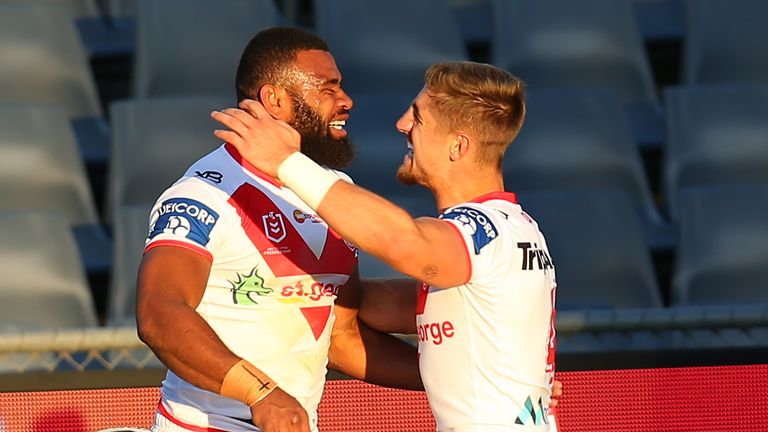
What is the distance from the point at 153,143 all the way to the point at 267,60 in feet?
11.0

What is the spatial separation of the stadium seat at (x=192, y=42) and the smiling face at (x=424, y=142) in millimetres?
4130

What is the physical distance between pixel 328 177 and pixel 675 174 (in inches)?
168

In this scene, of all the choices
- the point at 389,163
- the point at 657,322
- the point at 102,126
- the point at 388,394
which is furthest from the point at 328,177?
the point at 102,126

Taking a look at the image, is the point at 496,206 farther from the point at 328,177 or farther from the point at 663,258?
the point at 663,258

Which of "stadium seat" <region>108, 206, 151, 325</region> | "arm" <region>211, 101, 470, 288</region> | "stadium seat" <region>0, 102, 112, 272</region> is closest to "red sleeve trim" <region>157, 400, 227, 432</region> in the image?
"arm" <region>211, 101, 470, 288</region>

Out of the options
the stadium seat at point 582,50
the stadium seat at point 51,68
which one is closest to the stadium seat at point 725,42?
the stadium seat at point 582,50

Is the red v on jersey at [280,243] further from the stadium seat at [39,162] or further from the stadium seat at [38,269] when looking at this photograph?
the stadium seat at [39,162]

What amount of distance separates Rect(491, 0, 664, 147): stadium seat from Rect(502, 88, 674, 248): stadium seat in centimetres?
53

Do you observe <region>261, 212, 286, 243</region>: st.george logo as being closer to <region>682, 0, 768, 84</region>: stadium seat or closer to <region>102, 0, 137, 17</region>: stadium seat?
<region>682, 0, 768, 84</region>: stadium seat

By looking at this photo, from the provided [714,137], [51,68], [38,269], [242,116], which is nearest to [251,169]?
[242,116]

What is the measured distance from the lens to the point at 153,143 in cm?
659

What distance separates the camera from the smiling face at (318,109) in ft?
11.0

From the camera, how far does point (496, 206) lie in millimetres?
2990

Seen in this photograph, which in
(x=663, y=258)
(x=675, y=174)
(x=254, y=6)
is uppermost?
(x=254, y=6)
